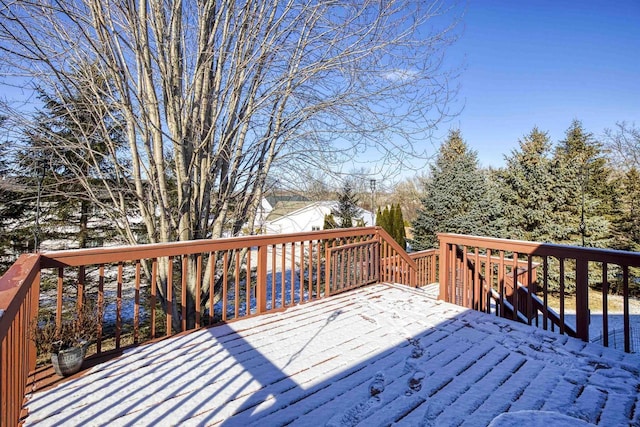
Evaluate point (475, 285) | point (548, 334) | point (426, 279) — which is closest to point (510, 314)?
point (475, 285)

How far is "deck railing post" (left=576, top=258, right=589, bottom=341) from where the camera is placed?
257 cm

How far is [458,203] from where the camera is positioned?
10.8 metres

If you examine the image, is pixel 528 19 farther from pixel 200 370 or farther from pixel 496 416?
pixel 200 370

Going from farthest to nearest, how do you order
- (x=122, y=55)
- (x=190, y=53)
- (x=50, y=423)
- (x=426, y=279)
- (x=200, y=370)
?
(x=426, y=279), (x=190, y=53), (x=122, y=55), (x=200, y=370), (x=50, y=423)

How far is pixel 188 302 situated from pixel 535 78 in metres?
9.75

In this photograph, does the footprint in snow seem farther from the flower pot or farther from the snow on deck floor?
the flower pot

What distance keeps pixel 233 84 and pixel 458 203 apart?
924 cm

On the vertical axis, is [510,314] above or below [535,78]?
below

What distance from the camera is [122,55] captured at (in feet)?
11.1

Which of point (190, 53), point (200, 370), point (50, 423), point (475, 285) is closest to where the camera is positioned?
point (50, 423)

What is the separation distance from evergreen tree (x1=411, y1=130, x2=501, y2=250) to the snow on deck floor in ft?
27.4

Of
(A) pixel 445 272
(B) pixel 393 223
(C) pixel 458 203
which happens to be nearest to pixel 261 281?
(A) pixel 445 272

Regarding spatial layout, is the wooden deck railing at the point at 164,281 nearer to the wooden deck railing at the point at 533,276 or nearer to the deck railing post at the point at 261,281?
the deck railing post at the point at 261,281

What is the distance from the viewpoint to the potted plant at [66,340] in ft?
6.40
